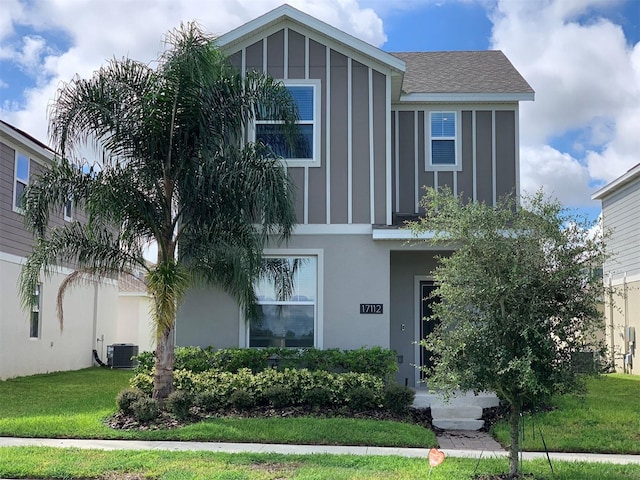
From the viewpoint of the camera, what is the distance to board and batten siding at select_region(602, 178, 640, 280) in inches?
772

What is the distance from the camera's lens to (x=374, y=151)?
41.7 ft

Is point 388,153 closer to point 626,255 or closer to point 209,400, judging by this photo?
point 209,400

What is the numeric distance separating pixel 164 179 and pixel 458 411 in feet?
19.4

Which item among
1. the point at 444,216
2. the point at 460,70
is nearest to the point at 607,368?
the point at 444,216

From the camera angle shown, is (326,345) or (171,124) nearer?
(171,124)

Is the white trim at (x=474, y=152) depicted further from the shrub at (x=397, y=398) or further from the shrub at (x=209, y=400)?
the shrub at (x=209, y=400)

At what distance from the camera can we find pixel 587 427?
9.88m

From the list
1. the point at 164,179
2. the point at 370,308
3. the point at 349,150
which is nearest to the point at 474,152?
the point at 349,150

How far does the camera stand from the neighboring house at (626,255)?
754 inches

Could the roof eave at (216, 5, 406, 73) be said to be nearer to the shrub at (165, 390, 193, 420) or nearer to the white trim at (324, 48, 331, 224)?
the white trim at (324, 48, 331, 224)

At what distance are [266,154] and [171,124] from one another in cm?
160

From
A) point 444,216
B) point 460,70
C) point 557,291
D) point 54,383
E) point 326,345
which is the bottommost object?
point 54,383

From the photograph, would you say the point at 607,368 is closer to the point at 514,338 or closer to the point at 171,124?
the point at 514,338

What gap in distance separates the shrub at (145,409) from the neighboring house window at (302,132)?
16.3ft
